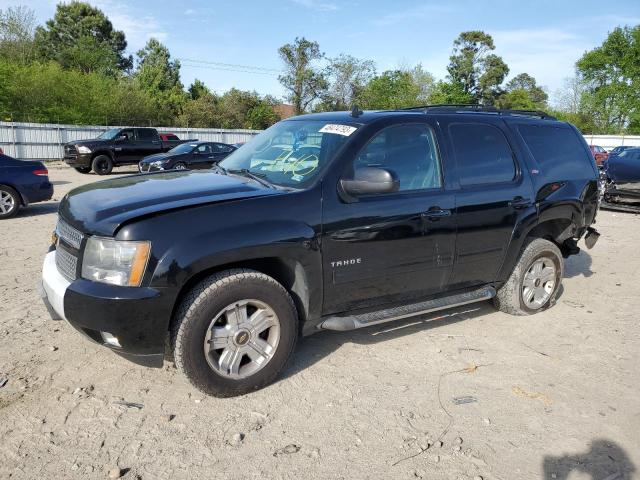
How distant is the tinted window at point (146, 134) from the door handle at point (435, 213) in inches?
741

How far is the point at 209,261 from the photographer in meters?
3.03

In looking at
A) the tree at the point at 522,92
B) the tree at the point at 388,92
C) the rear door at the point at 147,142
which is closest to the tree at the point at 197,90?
the tree at the point at 388,92

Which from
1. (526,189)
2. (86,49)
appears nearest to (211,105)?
(86,49)

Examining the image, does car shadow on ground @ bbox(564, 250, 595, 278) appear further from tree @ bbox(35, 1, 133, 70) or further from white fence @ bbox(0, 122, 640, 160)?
tree @ bbox(35, 1, 133, 70)

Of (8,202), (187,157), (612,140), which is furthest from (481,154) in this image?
(612,140)

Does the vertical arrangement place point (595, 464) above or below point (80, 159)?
below

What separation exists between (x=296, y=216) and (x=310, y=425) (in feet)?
4.27

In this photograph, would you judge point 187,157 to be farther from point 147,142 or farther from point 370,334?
point 370,334

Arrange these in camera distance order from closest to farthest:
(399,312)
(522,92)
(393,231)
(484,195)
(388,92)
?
(393,231), (399,312), (484,195), (388,92), (522,92)

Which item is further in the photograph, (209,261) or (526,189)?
(526,189)

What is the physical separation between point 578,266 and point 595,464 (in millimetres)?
4772

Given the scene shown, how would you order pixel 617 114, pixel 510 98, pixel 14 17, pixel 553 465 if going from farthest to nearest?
pixel 510 98 → pixel 617 114 → pixel 14 17 → pixel 553 465

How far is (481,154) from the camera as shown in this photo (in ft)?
14.2

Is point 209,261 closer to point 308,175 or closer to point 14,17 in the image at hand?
point 308,175
